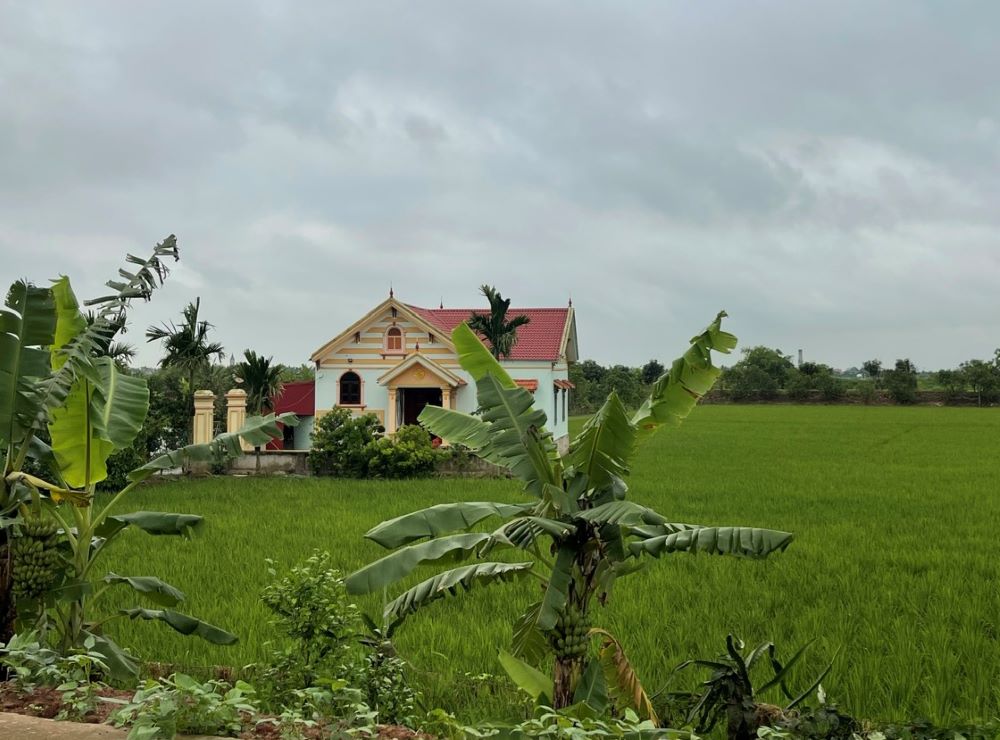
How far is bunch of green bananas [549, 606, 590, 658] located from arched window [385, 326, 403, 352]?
18.6 m

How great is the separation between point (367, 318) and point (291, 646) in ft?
60.2

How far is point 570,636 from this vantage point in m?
3.83

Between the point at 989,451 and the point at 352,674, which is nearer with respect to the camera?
the point at 352,674

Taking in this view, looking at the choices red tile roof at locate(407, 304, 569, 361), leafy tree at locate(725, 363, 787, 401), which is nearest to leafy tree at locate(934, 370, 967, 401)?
leafy tree at locate(725, 363, 787, 401)

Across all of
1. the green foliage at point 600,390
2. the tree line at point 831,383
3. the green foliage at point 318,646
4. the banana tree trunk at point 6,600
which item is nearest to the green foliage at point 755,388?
the tree line at point 831,383

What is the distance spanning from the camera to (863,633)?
19.6 feet

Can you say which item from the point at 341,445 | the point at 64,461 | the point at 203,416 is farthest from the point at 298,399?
the point at 64,461

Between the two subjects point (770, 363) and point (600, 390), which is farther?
point (770, 363)

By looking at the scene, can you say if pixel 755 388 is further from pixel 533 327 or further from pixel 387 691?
pixel 387 691

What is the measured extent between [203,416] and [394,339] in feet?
20.1

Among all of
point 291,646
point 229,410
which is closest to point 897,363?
point 229,410

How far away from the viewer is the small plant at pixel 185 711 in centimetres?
255

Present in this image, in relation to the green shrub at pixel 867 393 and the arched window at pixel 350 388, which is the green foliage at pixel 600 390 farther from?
the arched window at pixel 350 388

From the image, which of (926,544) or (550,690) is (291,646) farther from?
(926,544)
